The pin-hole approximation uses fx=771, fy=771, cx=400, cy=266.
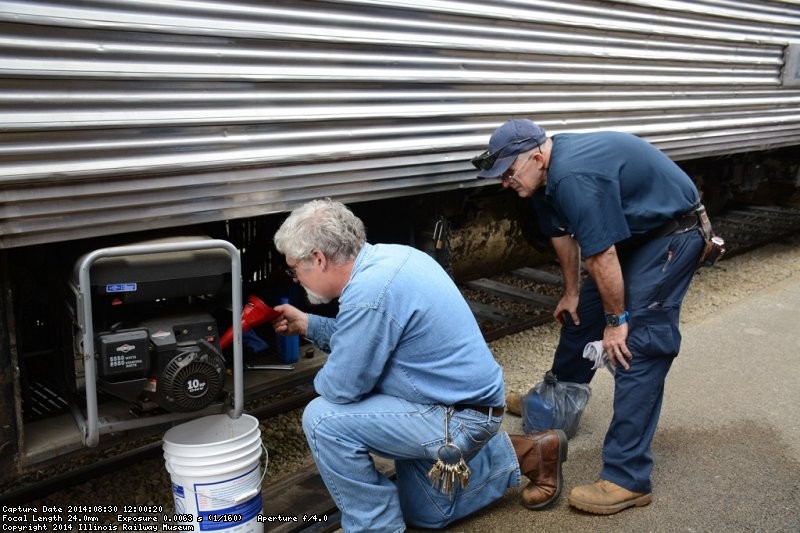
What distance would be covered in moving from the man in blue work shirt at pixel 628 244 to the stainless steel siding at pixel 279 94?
0.49 m

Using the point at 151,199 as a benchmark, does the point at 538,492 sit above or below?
below

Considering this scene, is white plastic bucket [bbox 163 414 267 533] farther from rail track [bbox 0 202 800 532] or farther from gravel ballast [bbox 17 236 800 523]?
gravel ballast [bbox 17 236 800 523]

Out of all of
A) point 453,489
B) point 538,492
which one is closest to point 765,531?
point 538,492

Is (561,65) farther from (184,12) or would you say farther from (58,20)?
(58,20)

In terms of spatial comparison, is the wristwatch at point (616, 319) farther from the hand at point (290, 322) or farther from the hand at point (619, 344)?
the hand at point (290, 322)

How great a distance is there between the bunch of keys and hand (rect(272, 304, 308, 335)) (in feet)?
2.39

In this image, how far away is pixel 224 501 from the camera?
259 centimetres

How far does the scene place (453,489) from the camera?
8.79ft

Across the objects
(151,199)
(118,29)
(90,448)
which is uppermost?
(118,29)

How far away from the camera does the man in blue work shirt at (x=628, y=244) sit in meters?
2.87

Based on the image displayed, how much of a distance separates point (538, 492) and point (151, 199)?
1.78 metres

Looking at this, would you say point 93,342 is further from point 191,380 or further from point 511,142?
point 511,142

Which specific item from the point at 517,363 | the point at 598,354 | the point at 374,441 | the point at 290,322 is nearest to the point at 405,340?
the point at 374,441

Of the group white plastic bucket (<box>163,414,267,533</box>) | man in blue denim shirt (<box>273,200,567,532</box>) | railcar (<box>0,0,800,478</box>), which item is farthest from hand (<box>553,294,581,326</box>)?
white plastic bucket (<box>163,414,267,533</box>)
